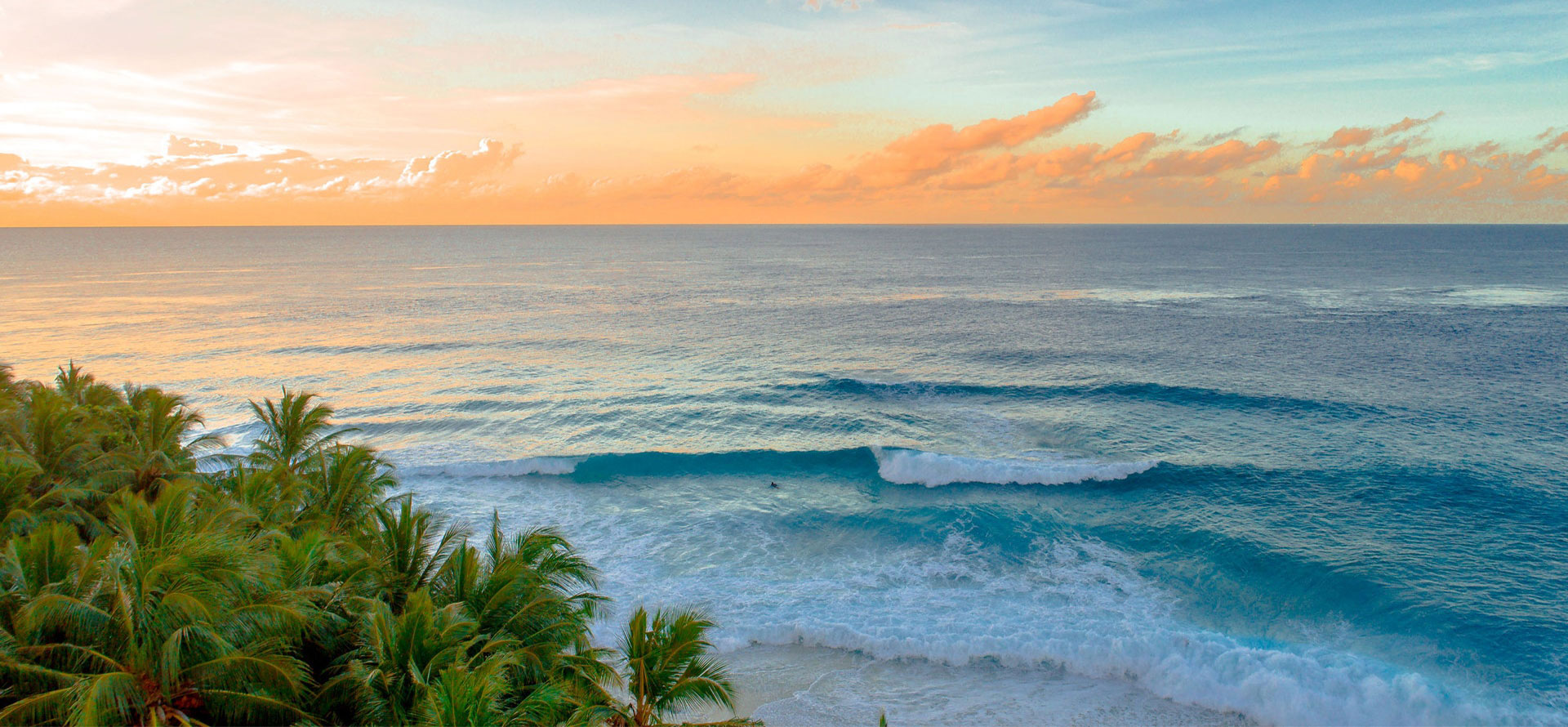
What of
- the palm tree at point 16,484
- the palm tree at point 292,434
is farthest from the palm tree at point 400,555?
the palm tree at point 292,434

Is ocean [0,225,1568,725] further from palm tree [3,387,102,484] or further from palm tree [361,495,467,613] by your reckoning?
palm tree [3,387,102,484]

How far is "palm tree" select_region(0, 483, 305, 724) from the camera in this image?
10211mm

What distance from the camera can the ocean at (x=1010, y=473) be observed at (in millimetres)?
22312

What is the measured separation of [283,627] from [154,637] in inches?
60.4

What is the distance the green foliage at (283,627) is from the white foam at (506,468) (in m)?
19.6

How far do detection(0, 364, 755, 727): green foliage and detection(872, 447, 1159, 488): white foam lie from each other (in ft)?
77.1

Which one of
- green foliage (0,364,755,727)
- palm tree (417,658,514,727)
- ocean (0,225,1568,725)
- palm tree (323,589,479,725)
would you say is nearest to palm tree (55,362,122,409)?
green foliage (0,364,755,727)

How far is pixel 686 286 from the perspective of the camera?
111375 millimetres

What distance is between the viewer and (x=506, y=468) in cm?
3850

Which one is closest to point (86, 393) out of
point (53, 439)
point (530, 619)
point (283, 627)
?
point (53, 439)

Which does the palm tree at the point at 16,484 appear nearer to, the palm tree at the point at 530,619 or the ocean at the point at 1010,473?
the palm tree at the point at 530,619

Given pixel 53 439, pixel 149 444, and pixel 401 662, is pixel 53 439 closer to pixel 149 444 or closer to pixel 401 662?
pixel 149 444

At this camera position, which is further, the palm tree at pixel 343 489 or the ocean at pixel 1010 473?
the ocean at pixel 1010 473

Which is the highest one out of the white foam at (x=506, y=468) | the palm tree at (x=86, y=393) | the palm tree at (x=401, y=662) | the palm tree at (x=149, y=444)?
the palm tree at (x=86, y=393)
